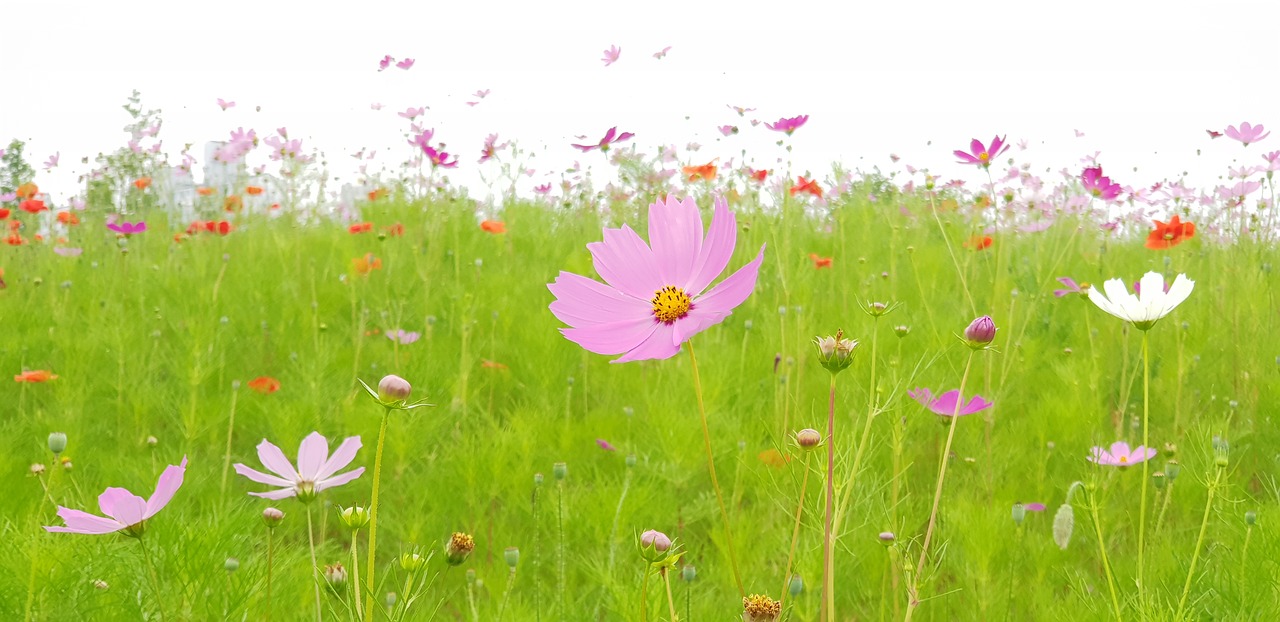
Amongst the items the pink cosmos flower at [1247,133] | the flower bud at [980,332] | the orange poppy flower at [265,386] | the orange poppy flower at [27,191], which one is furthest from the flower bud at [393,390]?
the orange poppy flower at [27,191]

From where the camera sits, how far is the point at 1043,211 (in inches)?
137

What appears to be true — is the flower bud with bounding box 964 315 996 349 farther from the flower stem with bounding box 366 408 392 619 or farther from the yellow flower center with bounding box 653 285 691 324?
the flower stem with bounding box 366 408 392 619

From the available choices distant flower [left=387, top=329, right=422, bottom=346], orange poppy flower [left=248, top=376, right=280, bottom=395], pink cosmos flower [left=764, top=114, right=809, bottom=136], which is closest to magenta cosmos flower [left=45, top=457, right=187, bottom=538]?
orange poppy flower [left=248, top=376, right=280, bottom=395]

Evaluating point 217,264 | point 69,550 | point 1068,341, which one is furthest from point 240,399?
point 1068,341

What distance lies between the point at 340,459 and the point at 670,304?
347 millimetres

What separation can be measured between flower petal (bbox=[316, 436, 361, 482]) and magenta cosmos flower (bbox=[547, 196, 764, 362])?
257 millimetres

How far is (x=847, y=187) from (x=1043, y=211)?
80 centimetres

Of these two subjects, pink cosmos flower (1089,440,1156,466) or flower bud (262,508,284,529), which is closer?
flower bud (262,508,284,529)

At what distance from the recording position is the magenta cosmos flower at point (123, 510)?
719 millimetres

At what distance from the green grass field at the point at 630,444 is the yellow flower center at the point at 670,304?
0.15 m

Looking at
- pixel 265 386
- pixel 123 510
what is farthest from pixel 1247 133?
pixel 123 510

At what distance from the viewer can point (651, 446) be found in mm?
1554

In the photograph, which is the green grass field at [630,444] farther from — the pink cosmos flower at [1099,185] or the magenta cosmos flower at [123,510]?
the pink cosmos flower at [1099,185]

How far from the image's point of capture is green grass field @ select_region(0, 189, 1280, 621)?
100 cm
